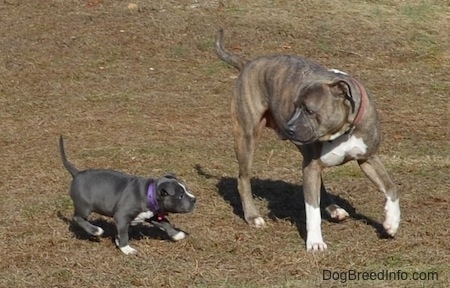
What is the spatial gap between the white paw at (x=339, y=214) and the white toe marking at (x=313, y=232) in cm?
62

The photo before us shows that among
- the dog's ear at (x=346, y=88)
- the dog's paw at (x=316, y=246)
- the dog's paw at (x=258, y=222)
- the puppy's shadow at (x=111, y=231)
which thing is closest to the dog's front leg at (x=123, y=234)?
the puppy's shadow at (x=111, y=231)

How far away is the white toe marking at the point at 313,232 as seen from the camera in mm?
6734

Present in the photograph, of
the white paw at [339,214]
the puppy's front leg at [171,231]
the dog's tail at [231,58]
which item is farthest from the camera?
the dog's tail at [231,58]

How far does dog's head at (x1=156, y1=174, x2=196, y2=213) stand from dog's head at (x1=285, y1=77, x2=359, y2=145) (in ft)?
2.83

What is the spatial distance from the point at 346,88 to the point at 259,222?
1562mm

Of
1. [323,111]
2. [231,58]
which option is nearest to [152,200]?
[323,111]

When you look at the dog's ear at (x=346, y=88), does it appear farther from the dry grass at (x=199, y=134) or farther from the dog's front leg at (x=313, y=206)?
the dry grass at (x=199, y=134)

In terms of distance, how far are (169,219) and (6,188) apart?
1.82 m

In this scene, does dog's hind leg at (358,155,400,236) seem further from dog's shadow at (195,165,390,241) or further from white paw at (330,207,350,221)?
white paw at (330,207,350,221)

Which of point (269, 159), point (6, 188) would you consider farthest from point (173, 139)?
point (6, 188)

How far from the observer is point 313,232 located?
6.78 m

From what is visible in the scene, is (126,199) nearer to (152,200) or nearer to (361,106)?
(152,200)

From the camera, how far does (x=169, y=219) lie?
7.58 metres

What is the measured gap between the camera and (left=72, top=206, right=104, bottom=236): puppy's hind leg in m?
6.94
